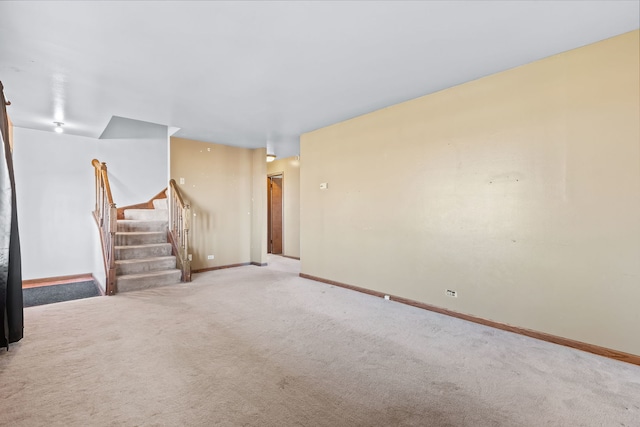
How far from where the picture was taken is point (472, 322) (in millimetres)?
3258

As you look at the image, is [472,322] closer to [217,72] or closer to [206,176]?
[217,72]

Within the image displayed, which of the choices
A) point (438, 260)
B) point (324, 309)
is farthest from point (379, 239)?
point (324, 309)

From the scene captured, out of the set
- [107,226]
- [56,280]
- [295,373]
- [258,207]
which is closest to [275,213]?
[258,207]

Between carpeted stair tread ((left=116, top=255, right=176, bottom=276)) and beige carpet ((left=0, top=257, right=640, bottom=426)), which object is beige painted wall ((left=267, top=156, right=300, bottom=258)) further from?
beige carpet ((left=0, top=257, right=640, bottom=426))

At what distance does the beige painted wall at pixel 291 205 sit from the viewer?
7.86m

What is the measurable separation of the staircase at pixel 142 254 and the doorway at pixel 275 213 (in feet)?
10.5

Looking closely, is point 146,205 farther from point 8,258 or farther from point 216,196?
point 8,258

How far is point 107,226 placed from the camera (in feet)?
14.5

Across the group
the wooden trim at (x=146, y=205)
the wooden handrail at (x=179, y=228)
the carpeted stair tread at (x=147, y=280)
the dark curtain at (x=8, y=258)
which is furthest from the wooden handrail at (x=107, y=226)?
the dark curtain at (x=8, y=258)

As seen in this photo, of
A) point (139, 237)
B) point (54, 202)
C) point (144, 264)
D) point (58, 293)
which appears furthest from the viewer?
point (54, 202)

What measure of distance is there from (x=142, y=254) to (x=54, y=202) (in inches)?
79.4

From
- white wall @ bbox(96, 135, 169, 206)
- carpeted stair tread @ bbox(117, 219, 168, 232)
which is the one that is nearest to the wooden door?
white wall @ bbox(96, 135, 169, 206)

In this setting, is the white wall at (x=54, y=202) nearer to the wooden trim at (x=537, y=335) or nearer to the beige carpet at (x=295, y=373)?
the beige carpet at (x=295, y=373)

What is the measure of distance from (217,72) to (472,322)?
12.4 feet
